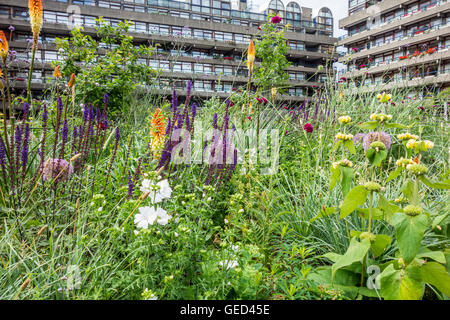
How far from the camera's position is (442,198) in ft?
5.38

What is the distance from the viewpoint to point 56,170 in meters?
1.46

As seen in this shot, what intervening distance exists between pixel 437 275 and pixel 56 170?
1705 millimetres

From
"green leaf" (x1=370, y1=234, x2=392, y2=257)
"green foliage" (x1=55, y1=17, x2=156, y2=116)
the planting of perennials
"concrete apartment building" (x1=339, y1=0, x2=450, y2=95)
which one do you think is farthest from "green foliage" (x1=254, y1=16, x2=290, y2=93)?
"concrete apartment building" (x1=339, y1=0, x2=450, y2=95)

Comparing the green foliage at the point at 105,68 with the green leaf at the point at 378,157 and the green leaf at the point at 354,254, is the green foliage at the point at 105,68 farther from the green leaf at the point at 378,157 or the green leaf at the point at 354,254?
the green leaf at the point at 354,254

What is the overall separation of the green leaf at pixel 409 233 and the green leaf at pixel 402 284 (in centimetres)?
13

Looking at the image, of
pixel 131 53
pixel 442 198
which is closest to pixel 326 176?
pixel 442 198

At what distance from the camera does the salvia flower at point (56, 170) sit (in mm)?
1432

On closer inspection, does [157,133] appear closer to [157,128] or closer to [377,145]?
[157,128]

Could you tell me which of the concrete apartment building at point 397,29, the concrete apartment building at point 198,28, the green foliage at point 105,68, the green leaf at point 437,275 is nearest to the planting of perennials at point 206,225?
the green leaf at point 437,275

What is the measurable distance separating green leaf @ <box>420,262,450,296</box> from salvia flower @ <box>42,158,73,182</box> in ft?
5.25

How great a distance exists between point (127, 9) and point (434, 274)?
37.9 meters
